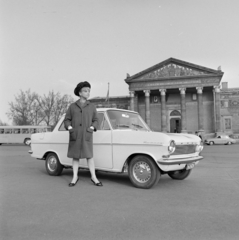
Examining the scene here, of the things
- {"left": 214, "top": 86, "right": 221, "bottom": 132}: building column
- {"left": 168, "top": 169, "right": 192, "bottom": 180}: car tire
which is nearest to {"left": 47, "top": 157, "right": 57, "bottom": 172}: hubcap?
{"left": 168, "top": 169, "right": 192, "bottom": 180}: car tire

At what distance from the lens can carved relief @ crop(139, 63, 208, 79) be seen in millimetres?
46062

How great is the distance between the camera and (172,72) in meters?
46.8

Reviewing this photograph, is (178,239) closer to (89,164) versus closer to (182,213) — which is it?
(182,213)

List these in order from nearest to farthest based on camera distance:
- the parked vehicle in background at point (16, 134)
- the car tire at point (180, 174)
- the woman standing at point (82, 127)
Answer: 1. the woman standing at point (82, 127)
2. the car tire at point (180, 174)
3. the parked vehicle in background at point (16, 134)

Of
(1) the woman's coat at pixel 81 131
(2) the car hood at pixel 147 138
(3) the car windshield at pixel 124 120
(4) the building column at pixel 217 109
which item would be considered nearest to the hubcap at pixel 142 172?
(2) the car hood at pixel 147 138

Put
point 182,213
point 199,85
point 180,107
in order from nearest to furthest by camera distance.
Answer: point 182,213 < point 199,85 < point 180,107

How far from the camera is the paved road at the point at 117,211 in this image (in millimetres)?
3004

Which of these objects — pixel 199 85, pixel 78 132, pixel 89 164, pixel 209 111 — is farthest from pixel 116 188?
pixel 209 111

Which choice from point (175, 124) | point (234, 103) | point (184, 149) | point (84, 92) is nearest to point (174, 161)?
point (184, 149)

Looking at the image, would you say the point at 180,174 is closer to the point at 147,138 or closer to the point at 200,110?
the point at 147,138

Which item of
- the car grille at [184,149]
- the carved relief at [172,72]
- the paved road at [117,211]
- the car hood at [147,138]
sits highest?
the carved relief at [172,72]

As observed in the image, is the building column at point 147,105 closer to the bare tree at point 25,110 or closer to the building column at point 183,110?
the building column at point 183,110

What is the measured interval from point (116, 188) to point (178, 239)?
269 centimetres

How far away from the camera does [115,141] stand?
5781 mm
